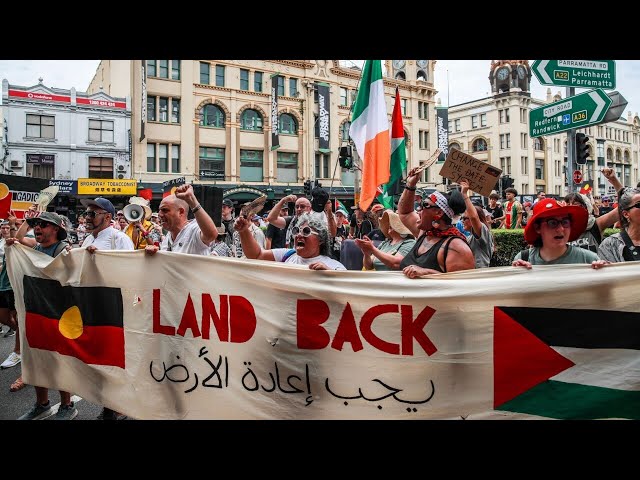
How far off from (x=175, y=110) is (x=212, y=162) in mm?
4325

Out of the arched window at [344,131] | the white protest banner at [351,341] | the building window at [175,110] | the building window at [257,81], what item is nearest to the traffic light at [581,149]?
the white protest banner at [351,341]

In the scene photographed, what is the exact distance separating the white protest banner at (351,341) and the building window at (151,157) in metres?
30.6

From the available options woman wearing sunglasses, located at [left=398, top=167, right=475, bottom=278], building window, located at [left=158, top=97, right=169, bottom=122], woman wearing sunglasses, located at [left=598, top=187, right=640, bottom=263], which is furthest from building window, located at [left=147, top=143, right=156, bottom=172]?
woman wearing sunglasses, located at [left=598, top=187, right=640, bottom=263]

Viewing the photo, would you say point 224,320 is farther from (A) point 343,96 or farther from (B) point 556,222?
(A) point 343,96

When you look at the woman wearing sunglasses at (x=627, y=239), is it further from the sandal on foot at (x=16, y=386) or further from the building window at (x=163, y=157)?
the building window at (x=163, y=157)

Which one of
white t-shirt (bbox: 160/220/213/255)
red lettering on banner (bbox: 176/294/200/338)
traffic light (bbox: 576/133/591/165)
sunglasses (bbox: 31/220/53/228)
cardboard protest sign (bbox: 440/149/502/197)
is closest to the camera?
red lettering on banner (bbox: 176/294/200/338)

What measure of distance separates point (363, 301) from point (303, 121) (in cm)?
3675

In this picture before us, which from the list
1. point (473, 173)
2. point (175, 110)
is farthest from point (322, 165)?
point (473, 173)

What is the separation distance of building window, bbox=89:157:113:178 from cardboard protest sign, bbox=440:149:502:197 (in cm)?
3061

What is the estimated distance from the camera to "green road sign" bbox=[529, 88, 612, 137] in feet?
22.2

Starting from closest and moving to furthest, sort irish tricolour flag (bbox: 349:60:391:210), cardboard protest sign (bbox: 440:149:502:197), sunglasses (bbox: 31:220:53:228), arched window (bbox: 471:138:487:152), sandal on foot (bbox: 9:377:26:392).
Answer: sunglasses (bbox: 31:220:53:228), sandal on foot (bbox: 9:377:26:392), cardboard protest sign (bbox: 440:149:502:197), irish tricolour flag (bbox: 349:60:391:210), arched window (bbox: 471:138:487:152)

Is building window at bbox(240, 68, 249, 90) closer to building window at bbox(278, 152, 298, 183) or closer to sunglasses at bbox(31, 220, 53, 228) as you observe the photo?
building window at bbox(278, 152, 298, 183)

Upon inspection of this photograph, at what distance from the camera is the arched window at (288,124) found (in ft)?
124

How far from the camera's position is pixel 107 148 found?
3144cm
